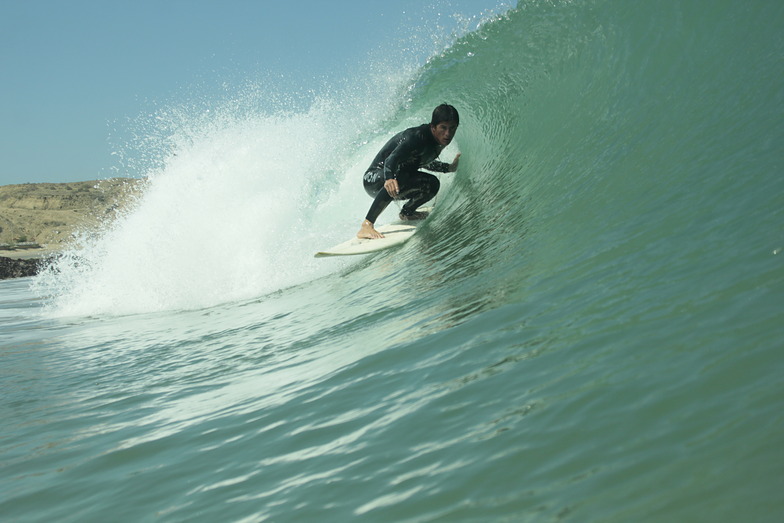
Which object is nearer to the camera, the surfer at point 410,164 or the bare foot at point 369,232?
the surfer at point 410,164

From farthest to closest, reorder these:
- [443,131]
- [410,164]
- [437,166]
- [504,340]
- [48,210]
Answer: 1. [48,210]
2. [437,166]
3. [410,164]
4. [443,131]
5. [504,340]

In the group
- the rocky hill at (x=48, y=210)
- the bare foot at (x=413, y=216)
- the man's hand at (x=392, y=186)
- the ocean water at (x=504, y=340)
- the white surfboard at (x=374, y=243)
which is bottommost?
the ocean water at (x=504, y=340)

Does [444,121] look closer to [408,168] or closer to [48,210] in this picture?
[408,168]

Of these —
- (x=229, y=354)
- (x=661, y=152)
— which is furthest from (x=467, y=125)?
(x=229, y=354)

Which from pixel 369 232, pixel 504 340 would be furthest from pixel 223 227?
pixel 504 340

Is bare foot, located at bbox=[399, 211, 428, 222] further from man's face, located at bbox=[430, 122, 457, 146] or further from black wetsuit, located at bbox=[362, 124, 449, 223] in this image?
man's face, located at bbox=[430, 122, 457, 146]

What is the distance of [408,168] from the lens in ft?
23.8

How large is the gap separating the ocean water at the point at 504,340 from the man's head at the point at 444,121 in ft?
2.64

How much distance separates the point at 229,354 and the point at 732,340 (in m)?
3.13

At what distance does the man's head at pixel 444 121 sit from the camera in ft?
21.9

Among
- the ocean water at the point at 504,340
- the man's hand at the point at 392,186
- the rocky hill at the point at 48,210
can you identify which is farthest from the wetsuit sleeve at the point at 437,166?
the rocky hill at the point at 48,210

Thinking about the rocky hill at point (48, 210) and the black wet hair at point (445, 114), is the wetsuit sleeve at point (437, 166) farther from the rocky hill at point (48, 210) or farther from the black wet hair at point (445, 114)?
the rocky hill at point (48, 210)

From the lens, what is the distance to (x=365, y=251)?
277 inches

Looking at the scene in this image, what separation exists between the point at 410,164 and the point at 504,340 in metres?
4.52
